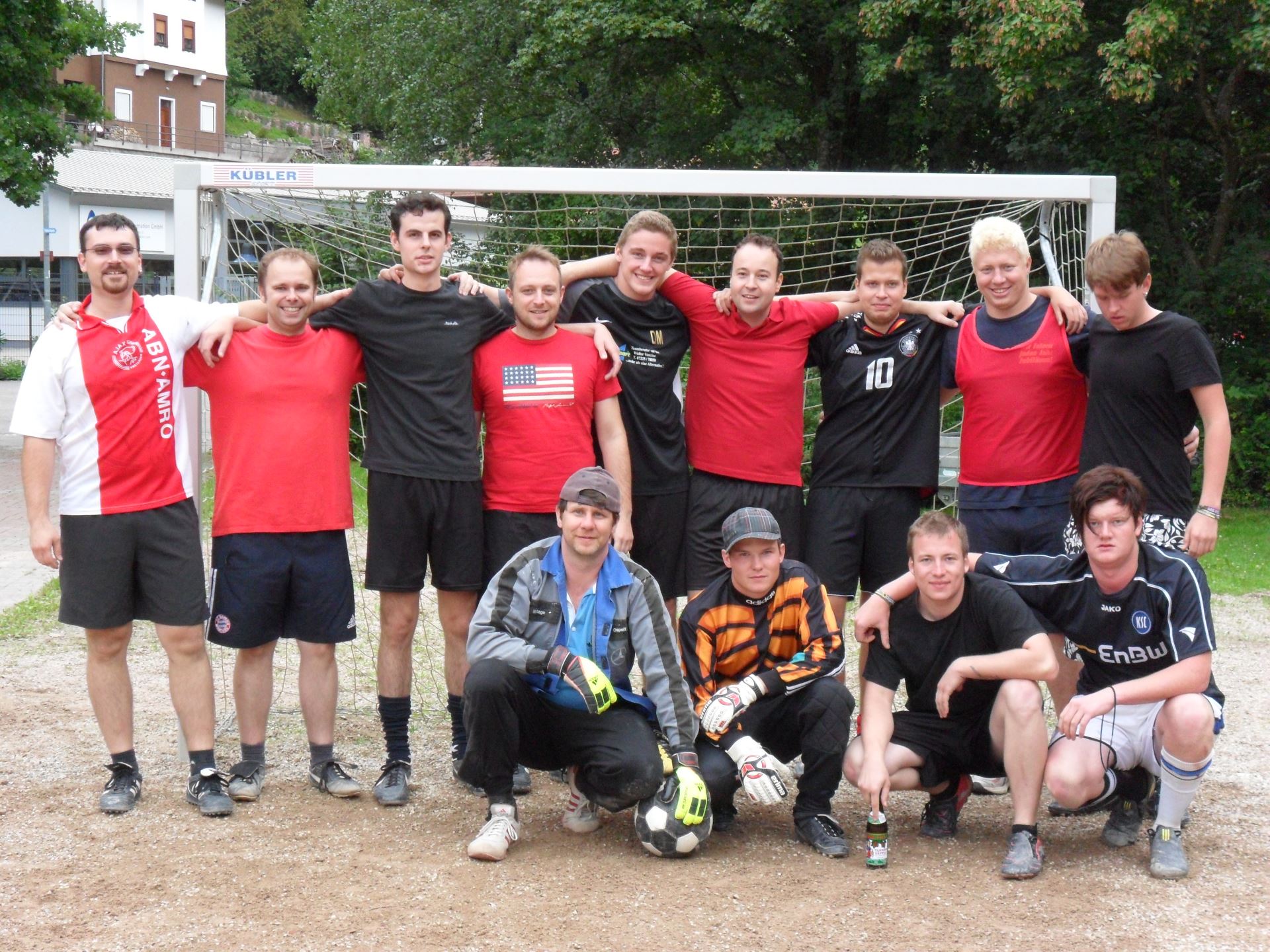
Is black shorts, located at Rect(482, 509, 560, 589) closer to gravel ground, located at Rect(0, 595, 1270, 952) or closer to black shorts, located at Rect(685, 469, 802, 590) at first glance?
black shorts, located at Rect(685, 469, 802, 590)

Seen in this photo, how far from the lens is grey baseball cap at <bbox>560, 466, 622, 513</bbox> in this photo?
397 centimetres

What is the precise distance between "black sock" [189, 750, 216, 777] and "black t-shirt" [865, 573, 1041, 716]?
2.28 m

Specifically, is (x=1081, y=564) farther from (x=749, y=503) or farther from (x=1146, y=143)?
(x=1146, y=143)

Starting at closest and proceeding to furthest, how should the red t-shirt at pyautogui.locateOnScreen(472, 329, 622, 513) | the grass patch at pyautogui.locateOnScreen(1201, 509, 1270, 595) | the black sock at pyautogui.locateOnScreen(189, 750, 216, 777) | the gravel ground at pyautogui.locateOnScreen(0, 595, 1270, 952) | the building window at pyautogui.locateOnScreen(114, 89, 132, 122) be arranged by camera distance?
the gravel ground at pyautogui.locateOnScreen(0, 595, 1270, 952), the black sock at pyautogui.locateOnScreen(189, 750, 216, 777), the red t-shirt at pyautogui.locateOnScreen(472, 329, 622, 513), the grass patch at pyautogui.locateOnScreen(1201, 509, 1270, 595), the building window at pyautogui.locateOnScreen(114, 89, 132, 122)

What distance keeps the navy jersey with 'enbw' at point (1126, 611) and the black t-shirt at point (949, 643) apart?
178mm

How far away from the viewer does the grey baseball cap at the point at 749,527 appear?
4070mm

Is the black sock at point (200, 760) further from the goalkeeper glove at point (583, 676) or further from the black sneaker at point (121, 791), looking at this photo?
the goalkeeper glove at point (583, 676)

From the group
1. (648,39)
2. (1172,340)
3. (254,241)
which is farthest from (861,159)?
(1172,340)

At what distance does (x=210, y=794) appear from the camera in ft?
14.3

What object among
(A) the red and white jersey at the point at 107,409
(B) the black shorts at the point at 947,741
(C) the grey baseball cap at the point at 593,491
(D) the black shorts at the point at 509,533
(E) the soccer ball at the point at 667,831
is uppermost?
(A) the red and white jersey at the point at 107,409

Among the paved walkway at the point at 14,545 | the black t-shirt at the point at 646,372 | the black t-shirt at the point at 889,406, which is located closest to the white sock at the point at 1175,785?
the black t-shirt at the point at 889,406

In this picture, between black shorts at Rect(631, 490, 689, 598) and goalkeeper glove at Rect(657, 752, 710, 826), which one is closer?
goalkeeper glove at Rect(657, 752, 710, 826)

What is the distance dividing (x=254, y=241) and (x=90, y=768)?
2.54m

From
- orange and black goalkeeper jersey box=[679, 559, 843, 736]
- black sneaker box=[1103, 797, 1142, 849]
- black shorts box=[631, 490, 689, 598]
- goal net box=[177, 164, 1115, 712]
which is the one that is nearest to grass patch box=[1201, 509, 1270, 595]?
goal net box=[177, 164, 1115, 712]
